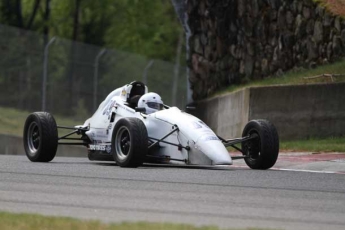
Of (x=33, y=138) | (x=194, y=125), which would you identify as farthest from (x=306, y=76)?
(x=194, y=125)

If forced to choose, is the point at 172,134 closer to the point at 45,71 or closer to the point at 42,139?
the point at 42,139

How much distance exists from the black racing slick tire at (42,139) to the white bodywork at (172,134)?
683 millimetres

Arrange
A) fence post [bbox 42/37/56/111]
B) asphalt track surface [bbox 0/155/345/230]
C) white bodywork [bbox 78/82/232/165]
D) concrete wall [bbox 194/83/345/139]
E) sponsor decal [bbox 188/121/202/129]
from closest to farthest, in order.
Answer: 1. asphalt track surface [bbox 0/155/345/230]
2. white bodywork [bbox 78/82/232/165]
3. sponsor decal [bbox 188/121/202/129]
4. concrete wall [bbox 194/83/345/139]
5. fence post [bbox 42/37/56/111]

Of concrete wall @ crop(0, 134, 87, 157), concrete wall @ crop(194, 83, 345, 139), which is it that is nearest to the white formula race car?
concrete wall @ crop(194, 83, 345, 139)

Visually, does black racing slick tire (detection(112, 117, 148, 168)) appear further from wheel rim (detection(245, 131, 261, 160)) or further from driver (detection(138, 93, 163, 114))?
wheel rim (detection(245, 131, 261, 160))

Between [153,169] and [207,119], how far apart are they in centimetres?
1126

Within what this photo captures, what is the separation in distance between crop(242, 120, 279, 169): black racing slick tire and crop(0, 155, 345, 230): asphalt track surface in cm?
25

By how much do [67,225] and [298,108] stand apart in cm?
1382

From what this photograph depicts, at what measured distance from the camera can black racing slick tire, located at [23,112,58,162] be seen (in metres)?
19.4

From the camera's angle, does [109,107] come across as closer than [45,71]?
Yes

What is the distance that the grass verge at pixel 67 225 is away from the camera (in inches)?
400

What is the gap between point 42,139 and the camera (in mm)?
19359

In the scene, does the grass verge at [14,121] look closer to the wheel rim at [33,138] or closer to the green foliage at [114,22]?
the green foliage at [114,22]

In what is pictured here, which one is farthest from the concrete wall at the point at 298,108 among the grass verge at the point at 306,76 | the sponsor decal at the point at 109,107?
the sponsor decal at the point at 109,107
